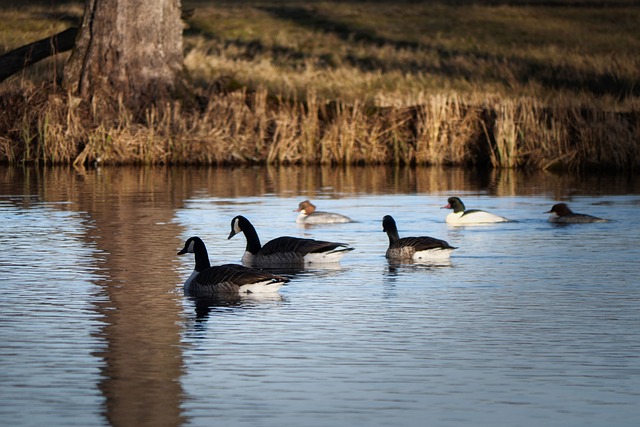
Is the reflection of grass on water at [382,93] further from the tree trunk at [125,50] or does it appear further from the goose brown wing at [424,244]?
the goose brown wing at [424,244]

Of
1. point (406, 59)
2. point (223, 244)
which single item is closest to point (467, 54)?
point (406, 59)

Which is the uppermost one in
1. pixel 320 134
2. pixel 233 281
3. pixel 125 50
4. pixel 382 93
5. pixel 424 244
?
pixel 125 50

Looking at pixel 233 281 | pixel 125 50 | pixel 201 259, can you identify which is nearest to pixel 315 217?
pixel 201 259

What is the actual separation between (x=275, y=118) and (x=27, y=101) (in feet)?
18.8

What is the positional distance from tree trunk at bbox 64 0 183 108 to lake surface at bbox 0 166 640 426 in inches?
484

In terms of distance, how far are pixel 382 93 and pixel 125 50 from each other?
30.1 feet

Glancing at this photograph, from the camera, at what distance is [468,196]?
25203 mm

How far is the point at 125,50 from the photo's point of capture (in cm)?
3372

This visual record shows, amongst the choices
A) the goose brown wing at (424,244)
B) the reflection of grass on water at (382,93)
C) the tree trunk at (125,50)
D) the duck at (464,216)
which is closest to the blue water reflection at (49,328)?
the goose brown wing at (424,244)

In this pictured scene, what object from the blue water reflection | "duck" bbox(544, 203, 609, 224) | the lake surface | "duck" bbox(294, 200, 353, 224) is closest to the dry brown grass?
the lake surface

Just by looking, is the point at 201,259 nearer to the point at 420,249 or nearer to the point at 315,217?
the point at 420,249

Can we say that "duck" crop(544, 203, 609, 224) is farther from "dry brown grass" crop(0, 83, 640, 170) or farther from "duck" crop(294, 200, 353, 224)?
"dry brown grass" crop(0, 83, 640, 170)

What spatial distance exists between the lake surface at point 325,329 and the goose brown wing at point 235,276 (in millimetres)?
202

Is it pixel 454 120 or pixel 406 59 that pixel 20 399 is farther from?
pixel 406 59
